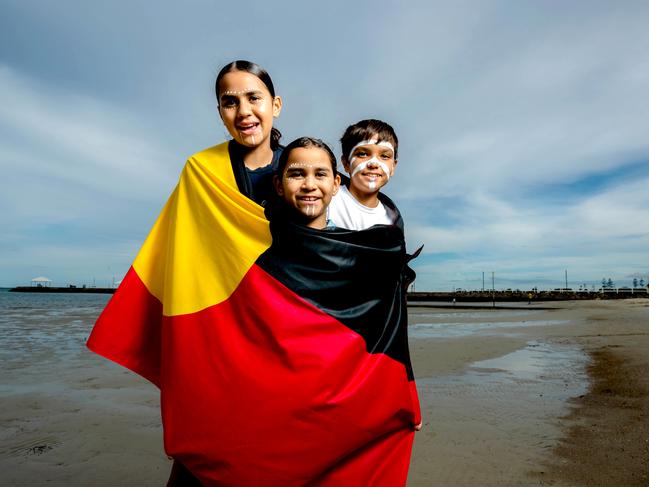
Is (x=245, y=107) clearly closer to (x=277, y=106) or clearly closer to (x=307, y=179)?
(x=277, y=106)

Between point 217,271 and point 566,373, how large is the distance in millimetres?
9631

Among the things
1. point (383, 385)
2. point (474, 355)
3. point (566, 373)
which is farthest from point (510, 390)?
point (383, 385)

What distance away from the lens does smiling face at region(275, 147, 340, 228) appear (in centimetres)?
218

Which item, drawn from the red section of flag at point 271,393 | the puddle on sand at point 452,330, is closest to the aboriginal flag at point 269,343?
the red section of flag at point 271,393

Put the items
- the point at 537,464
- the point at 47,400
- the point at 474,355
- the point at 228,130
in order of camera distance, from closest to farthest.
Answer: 1. the point at 228,130
2. the point at 537,464
3. the point at 47,400
4. the point at 474,355

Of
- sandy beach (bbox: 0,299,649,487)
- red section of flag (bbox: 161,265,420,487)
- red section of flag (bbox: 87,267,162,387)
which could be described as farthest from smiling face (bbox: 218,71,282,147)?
sandy beach (bbox: 0,299,649,487)

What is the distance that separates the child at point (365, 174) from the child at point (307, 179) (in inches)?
10.2

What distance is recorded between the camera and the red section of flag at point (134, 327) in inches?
93.4

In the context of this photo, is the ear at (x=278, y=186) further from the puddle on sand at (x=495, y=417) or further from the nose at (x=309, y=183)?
the puddle on sand at (x=495, y=417)

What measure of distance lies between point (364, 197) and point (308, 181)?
47 centimetres

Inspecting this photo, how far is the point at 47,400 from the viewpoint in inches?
285

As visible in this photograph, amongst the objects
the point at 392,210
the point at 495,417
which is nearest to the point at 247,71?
the point at 392,210

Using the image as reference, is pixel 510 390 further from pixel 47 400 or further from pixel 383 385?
pixel 47 400

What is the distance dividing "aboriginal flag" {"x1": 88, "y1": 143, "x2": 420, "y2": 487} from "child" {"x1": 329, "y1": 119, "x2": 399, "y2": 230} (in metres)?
0.29
